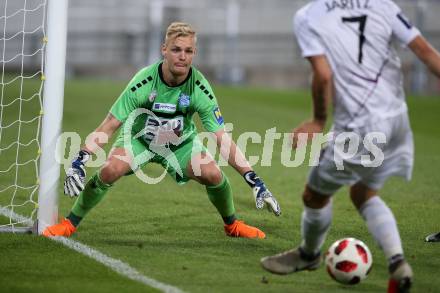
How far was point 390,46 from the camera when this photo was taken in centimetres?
534

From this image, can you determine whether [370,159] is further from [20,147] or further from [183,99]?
[20,147]

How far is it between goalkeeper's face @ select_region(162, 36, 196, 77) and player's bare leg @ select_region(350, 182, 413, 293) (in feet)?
6.20

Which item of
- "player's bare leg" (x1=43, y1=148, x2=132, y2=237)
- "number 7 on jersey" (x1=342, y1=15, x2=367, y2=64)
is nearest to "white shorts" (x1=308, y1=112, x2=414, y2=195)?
"number 7 on jersey" (x1=342, y1=15, x2=367, y2=64)

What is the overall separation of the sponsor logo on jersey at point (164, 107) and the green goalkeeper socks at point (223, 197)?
68 centimetres

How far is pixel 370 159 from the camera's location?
210 inches

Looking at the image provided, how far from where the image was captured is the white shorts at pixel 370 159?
5305 millimetres

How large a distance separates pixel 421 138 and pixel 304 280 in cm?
1024

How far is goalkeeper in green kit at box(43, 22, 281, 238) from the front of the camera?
22.8 ft

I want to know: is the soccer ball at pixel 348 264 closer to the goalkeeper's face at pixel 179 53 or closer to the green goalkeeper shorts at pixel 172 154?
the green goalkeeper shorts at pixel 172 154

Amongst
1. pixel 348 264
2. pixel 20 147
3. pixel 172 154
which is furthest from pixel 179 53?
pixel 20 147

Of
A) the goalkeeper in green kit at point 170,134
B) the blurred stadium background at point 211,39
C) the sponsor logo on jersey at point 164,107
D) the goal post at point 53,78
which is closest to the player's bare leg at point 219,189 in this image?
the goalkeeper in green kit at point 170,134

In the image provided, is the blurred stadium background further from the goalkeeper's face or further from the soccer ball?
the soccer ball

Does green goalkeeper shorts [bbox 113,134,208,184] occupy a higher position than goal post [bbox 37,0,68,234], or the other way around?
goal post [bbox 37,0,68,234]

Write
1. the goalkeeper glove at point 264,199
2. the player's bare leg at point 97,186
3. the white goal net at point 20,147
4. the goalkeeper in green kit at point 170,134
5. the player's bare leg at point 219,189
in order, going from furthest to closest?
the white goal net at point 20,147, the player's bare leg at point 219,189, the player's bare leg at point 97,186, the goalkeeper in green kit at point 170,134, the goalkeeper glove at point 264,199
